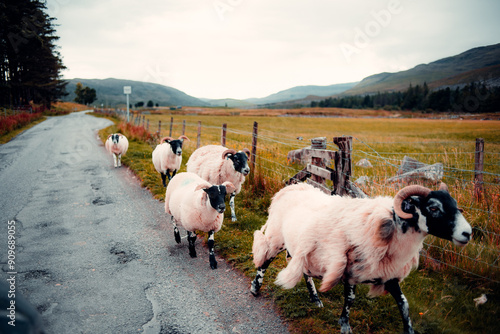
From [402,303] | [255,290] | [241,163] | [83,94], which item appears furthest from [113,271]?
[83,94]

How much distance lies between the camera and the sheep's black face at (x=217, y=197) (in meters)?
5.34

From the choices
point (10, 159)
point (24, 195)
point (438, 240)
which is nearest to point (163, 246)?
point (438, 240)

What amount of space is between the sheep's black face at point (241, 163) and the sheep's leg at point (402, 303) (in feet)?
16.1

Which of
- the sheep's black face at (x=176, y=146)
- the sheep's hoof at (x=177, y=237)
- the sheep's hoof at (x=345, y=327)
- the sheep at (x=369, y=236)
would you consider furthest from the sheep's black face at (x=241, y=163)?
the sheep's hoof at (x=345, y=327)

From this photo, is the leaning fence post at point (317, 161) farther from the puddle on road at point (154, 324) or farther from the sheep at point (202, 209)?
the puddle on road at point (154, 324)

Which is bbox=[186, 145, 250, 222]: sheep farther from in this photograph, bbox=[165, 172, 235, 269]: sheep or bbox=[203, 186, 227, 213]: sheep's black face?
bbox=[203, 186, 227, 213]: sheep's black face

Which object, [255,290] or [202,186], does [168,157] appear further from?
[255,290]

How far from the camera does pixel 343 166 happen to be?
5250 millimetres

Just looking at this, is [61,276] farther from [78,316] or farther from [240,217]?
[240,217]

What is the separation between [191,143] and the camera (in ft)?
60.5

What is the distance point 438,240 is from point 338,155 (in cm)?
232

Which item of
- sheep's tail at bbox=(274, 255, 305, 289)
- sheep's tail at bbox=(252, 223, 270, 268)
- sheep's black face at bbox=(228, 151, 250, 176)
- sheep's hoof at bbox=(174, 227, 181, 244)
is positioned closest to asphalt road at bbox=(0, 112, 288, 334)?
sheep's hoof at bbox=(174, 227, 181, 244)

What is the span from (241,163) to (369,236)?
504cm

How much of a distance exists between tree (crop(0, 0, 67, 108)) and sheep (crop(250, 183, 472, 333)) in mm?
42325
